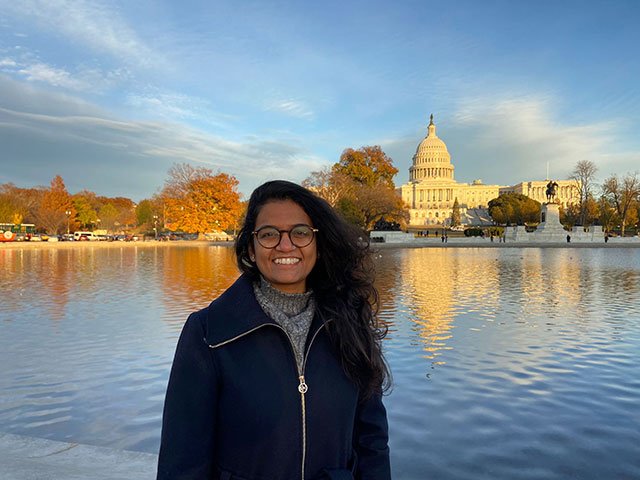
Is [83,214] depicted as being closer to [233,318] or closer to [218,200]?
[218,200]

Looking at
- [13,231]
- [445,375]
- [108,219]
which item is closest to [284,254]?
[445,375]

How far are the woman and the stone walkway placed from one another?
1.79 metres

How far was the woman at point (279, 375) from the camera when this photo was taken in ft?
6.06

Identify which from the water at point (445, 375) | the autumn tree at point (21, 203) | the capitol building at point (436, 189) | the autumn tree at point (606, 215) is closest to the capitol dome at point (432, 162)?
the capitol building at point (436, 189)

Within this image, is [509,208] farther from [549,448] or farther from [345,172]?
[549,448]

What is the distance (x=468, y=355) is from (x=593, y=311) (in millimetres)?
5417

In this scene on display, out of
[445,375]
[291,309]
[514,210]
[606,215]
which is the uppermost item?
[514,210]

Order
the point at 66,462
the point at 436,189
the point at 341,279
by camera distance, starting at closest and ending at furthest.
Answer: the point at 341,279 → the point at 66,462 → the point at 436,189

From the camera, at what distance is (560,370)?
689 cm

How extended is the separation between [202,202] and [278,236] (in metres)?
54.8

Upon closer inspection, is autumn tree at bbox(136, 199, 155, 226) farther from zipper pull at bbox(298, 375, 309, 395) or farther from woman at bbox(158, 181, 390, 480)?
zipper pull at bbox(298, 375, 309, 395)

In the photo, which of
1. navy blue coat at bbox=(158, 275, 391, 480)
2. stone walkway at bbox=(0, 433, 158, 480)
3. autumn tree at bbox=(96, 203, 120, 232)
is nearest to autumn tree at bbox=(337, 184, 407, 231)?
stone walkway at bbox=(0, 433, 158, 480)

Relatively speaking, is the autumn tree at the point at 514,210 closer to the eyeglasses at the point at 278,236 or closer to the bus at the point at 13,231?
the bus at the point at 13,231

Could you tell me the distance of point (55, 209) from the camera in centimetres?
6569
